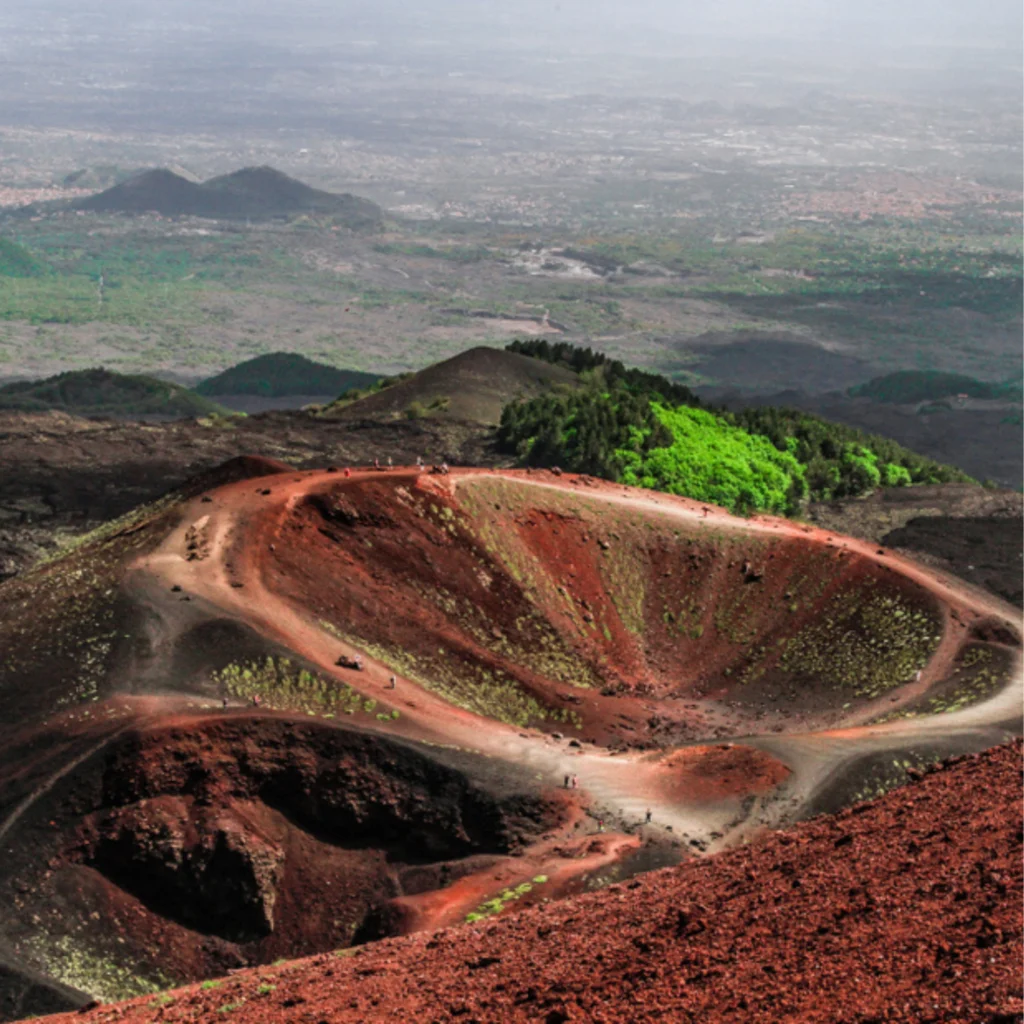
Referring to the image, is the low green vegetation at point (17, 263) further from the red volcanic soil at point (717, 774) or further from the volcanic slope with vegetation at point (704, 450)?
the red volcanic soil at point (717, 774)

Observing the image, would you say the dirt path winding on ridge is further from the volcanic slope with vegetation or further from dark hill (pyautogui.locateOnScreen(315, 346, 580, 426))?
dark hill (pyautogui.locateOnScreen(315, 346, 580, 426))

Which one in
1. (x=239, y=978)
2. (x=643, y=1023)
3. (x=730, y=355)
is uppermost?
(x=643, y=1023)

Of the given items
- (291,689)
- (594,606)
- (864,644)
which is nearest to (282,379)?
(594,606)

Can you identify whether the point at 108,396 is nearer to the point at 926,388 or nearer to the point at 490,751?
the point at 926,388

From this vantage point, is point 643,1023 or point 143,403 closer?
point 643,1023

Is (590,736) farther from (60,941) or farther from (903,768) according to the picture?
(60,941)

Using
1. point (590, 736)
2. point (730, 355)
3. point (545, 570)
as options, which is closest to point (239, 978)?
point (590, 736)
